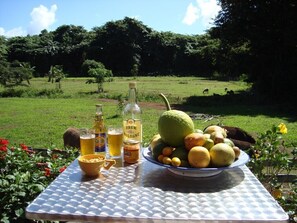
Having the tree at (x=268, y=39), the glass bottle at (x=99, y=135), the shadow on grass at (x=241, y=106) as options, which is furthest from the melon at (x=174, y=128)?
the tree at (x=268, y=39)

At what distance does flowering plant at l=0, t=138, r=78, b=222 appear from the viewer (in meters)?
2.26

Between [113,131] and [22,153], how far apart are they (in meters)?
1.26

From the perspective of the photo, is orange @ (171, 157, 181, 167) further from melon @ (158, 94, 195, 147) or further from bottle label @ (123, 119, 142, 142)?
bottle label @ (123, 119, 142, 142)

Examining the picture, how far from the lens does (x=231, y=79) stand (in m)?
29.0

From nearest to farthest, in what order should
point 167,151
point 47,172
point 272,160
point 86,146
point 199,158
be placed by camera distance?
point 199,158 < point 167,151 < point 86,146 < point 47,172 < point 272,160

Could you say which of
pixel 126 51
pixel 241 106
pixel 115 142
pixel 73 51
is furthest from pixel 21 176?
pixel 73 51

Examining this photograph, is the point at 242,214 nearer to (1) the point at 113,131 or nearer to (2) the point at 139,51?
(1) the point at 113,131

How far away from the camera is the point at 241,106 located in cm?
1359

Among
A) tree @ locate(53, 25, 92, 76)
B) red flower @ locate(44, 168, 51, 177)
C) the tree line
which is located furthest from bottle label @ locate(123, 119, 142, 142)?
tree @ locate(53, 25, 92, 76)

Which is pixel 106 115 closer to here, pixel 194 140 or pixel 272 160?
pixel 272 160

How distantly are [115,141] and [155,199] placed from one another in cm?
65

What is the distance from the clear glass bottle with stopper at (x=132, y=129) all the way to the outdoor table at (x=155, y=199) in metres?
0.17

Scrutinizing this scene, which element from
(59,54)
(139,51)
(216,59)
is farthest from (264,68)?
(59,54)

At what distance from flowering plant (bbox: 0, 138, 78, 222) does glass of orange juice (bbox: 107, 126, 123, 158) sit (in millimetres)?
587
